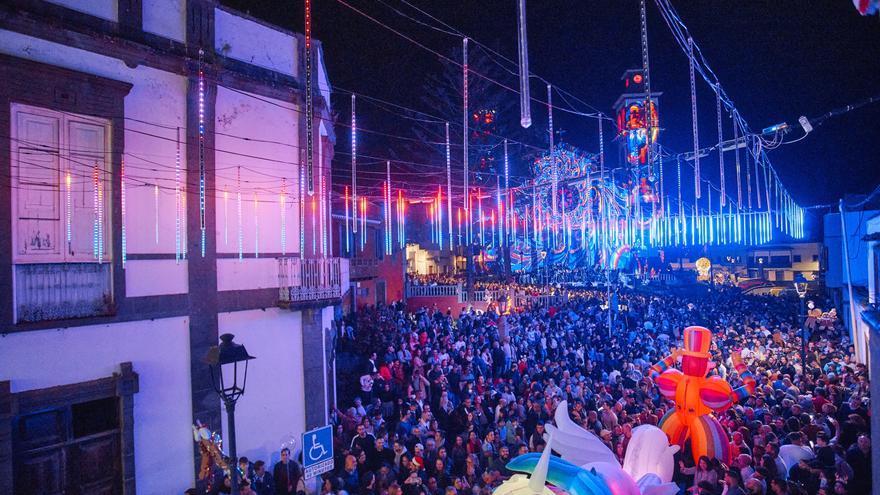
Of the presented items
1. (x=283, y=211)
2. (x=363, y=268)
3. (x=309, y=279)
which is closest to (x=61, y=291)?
(x=283, y=211)

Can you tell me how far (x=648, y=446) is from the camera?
222 inches

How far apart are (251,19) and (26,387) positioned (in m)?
7.43

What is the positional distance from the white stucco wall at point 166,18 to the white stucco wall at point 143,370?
495 cm

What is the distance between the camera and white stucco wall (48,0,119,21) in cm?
713

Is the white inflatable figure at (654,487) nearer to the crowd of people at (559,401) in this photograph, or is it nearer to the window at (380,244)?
the crowd of people at (559,401)

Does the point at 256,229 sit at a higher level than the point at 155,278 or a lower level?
higher

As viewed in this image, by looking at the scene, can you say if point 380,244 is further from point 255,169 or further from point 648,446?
point 648,446

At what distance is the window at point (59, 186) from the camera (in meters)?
6.77

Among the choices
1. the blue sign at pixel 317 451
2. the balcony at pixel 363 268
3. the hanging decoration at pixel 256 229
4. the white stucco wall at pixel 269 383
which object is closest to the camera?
the blue sign at pixel 317 451

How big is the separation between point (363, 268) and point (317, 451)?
2024 cm

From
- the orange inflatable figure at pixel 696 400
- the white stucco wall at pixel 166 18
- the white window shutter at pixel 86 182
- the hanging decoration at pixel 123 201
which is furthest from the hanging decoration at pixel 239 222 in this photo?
the orange inflatable figure at pixel 696 400

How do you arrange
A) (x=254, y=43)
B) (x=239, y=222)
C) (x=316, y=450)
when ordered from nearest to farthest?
(x=316, y=450) → (x=239, y=222) → (x=254, y=43)

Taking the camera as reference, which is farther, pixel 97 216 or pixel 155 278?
pixel 155 278

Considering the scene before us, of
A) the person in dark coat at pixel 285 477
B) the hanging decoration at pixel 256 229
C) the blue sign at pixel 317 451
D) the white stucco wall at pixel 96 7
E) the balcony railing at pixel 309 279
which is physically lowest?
the person in dark coat at pixel 285 477
